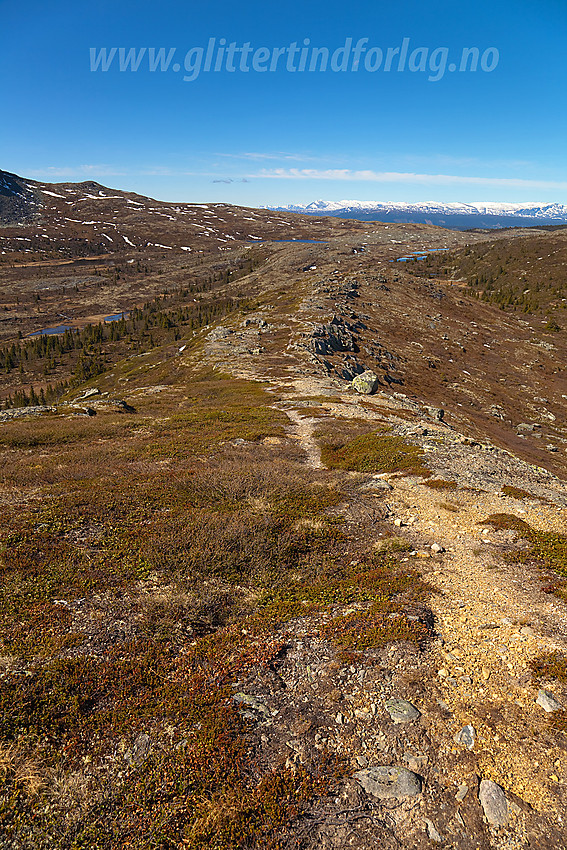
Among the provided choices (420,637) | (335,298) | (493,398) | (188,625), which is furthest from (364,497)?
(335,298)

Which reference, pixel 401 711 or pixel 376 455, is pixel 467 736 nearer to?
pixel 401 711

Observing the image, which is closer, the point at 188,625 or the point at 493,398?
the point at 188,625

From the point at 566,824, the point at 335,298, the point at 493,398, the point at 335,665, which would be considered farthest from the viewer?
the point at 335,298

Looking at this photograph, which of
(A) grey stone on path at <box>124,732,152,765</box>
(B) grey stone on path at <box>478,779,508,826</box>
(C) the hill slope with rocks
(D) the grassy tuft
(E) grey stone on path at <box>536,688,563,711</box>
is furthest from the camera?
(D) the grassy tuft

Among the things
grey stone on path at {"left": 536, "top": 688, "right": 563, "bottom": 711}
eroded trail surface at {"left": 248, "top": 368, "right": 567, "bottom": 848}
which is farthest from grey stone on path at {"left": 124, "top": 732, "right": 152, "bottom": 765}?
grey stone on path at {"left": 536, "top": 688, "right": 563, "bottom": 711}

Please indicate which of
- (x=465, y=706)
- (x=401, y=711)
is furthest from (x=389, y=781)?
(x=465, y=706)

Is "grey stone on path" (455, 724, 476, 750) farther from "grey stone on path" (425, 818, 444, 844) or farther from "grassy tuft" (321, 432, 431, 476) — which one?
"grassy tuft" (321, 432, 431, 476)

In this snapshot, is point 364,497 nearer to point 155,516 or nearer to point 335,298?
point 155,516
